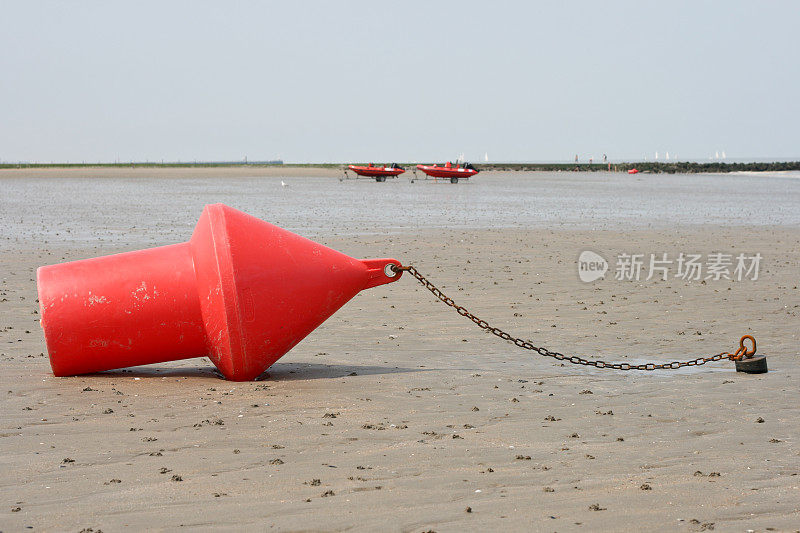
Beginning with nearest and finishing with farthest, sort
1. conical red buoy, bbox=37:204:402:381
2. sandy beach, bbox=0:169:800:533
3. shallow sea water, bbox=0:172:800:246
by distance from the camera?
sandy beach, bbox=0:169:800:533, conical red buoy, bbox=37:204:402:381, shallow sea water, bbox=0:172:800:246

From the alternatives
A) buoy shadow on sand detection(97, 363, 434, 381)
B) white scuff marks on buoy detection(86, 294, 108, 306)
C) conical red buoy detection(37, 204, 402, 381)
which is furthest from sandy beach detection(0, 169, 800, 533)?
white scuff marks on buoy detection(86, 294, 108, 306)

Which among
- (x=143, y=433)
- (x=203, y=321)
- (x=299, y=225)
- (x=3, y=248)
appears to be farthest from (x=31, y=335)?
(x=299, y=225)

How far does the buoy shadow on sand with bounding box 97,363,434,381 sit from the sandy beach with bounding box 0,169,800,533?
40 millimetres

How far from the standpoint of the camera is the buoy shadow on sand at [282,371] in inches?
316

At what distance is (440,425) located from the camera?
6.39 meters

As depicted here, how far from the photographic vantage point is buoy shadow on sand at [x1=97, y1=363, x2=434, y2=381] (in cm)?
803

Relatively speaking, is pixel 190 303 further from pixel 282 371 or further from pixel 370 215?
pixel 370 215

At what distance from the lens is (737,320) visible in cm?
1085

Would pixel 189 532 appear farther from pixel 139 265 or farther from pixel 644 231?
pixel 644 231

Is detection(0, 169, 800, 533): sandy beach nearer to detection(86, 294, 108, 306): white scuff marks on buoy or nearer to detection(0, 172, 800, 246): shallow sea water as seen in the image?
detection(86, 294, 108, 306): white scuff marks on buoy

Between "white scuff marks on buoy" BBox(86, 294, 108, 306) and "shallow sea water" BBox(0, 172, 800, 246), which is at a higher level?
"white scuff marks on buoy" BBox(86, 294, 108, 306)

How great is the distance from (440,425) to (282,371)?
2.34 meters

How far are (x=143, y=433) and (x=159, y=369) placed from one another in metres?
2.39

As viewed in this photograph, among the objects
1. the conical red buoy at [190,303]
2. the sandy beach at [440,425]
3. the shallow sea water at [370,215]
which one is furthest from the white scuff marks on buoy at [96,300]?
the shallow sea water at [370,215]
